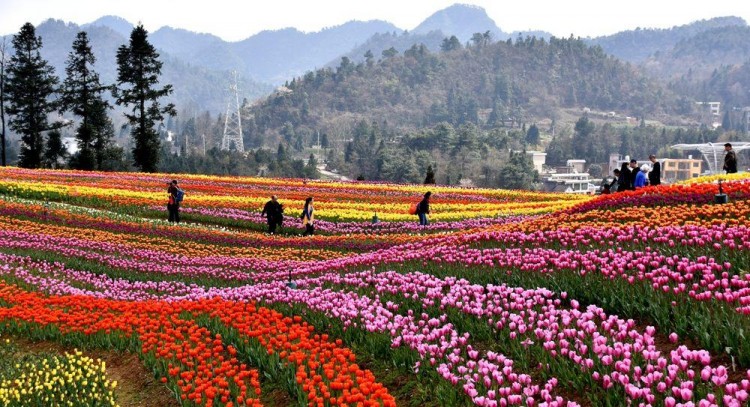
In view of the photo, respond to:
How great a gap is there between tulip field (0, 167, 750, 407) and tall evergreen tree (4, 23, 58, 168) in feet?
175

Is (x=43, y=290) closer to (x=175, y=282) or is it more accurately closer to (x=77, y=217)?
(x=175, y=282)

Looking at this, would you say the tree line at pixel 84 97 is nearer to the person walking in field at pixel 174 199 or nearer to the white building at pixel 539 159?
the person walking in field at pixel 174 199

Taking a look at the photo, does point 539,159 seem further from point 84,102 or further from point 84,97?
point 84,102

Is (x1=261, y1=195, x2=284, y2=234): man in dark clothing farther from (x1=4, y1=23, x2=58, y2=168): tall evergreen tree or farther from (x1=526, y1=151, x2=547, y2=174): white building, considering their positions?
(x1=526, y1=151, x2=547, y2=174): white building

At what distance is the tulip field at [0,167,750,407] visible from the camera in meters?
6.14

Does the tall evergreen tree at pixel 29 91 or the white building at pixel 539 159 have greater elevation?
the tall evergreen tree at pixel 29 91

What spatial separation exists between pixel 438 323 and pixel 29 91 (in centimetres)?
6626

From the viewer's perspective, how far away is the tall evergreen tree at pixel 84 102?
61.2m

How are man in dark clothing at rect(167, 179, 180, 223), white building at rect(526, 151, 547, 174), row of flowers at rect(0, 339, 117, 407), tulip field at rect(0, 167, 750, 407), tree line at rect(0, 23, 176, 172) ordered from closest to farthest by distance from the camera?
tulip field at rect(0, 167, 750, 407)
row of flowers at rect(0, 339, 117, 407)
man in dark clothing at rect(167, 179, 180, 223)
tree line at rect(0, 23, 176, 172)
white building at rect(526, 151, 547, 174)

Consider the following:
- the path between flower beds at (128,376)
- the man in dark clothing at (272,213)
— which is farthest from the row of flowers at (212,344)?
the man in dark clothing at (272,213)

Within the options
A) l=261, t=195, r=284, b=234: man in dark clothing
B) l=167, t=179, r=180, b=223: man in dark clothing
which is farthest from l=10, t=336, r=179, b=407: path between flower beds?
l=167, t=179, r=180, b=223: man in dark clothing

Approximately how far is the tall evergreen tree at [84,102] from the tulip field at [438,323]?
159 ft

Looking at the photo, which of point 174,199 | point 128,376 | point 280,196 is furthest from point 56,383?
point 280,196

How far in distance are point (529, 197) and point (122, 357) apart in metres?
37.5
